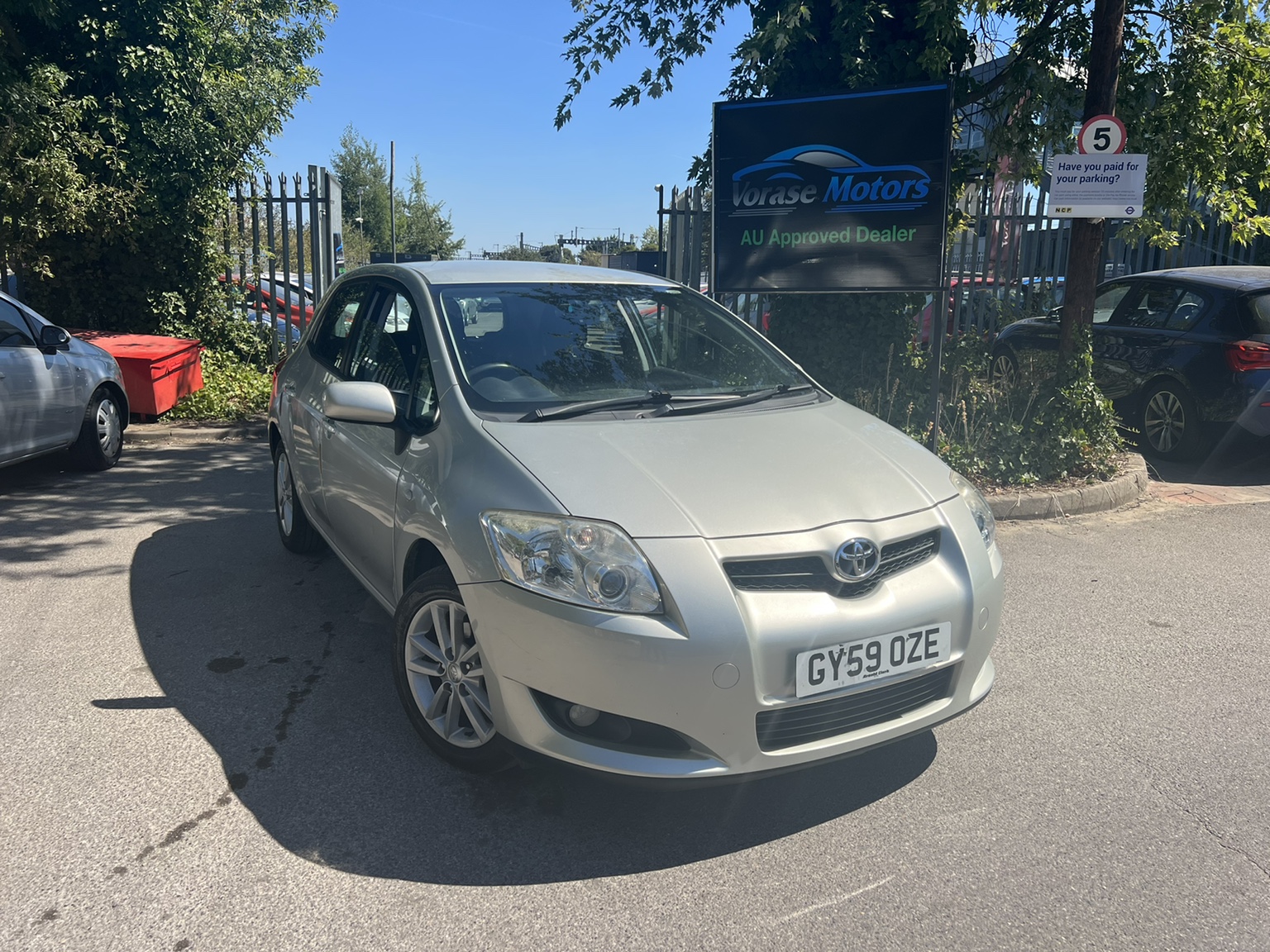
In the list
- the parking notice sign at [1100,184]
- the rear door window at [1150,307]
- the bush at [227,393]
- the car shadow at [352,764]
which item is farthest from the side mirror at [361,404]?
the rear door window at [1150,307]

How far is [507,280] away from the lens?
13.8ft

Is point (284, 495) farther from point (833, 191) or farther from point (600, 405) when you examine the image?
point (833, 191)

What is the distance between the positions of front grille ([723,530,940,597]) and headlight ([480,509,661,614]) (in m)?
0.24

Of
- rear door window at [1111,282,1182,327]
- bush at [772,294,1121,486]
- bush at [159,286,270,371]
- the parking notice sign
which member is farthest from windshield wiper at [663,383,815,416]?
bush at [159,286,270,371]

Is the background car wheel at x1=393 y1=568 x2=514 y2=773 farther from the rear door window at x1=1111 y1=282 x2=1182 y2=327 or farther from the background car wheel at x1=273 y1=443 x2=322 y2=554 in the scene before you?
the rear door window at x1=1111 y1=282 x2=1182 y2=327

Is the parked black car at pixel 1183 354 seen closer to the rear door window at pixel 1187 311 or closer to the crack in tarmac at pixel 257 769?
the rear door window at pixel 1187 311

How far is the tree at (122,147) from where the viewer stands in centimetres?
912

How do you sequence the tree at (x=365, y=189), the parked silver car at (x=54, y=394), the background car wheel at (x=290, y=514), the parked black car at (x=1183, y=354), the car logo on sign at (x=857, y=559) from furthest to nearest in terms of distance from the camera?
the tree at (x=365, y=189), the parked black car at (x=1183, y=354), the parked silver car at (x=54, y=394), the background car wheel at (x=290, y=514), the car logo on sign at (x=857, y=559)

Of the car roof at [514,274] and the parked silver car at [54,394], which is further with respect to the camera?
the parked silver car at [54,394]

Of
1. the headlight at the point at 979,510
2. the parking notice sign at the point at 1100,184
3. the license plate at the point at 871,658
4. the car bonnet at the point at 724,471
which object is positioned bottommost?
the license plate at the point at 871,658

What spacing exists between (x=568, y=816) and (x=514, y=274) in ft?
7.74

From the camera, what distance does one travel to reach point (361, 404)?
11.5 feet

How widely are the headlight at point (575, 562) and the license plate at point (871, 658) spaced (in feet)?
1.51

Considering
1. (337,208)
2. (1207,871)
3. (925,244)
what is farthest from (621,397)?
(337,208)
